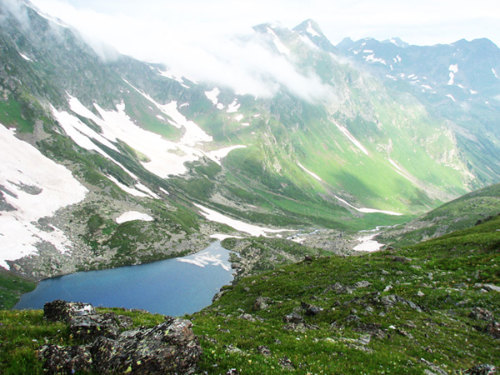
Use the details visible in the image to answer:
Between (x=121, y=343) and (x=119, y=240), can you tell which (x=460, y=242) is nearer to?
(x=121, y=343)

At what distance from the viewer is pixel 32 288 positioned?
8519 centimetres

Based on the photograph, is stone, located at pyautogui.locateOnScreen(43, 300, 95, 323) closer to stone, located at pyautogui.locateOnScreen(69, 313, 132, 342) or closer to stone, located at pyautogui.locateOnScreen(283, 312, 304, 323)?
stone, located at pyautogui.locateOnScreen(69, 313, 132, 342)

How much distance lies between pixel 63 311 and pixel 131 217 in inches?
5101

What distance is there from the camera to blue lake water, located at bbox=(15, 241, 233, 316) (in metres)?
88.4

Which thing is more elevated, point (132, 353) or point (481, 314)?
point (132, 353)

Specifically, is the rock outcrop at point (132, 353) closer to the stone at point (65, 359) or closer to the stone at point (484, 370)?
the stone at point (65, 359)

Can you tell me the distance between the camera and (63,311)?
16688 millimetres

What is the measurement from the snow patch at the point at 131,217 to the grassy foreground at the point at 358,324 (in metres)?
104

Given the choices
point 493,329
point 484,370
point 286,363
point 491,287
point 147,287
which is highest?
point 484,370

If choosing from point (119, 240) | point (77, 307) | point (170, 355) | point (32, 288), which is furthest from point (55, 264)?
point (170, 355)

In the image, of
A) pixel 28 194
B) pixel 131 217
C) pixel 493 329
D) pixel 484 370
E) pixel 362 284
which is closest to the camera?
pixel 484 370

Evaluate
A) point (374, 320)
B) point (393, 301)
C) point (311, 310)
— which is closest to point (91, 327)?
point (311, 310)

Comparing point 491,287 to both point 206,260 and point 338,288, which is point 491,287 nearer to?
point 338,288

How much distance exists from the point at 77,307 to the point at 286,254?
141 metres
